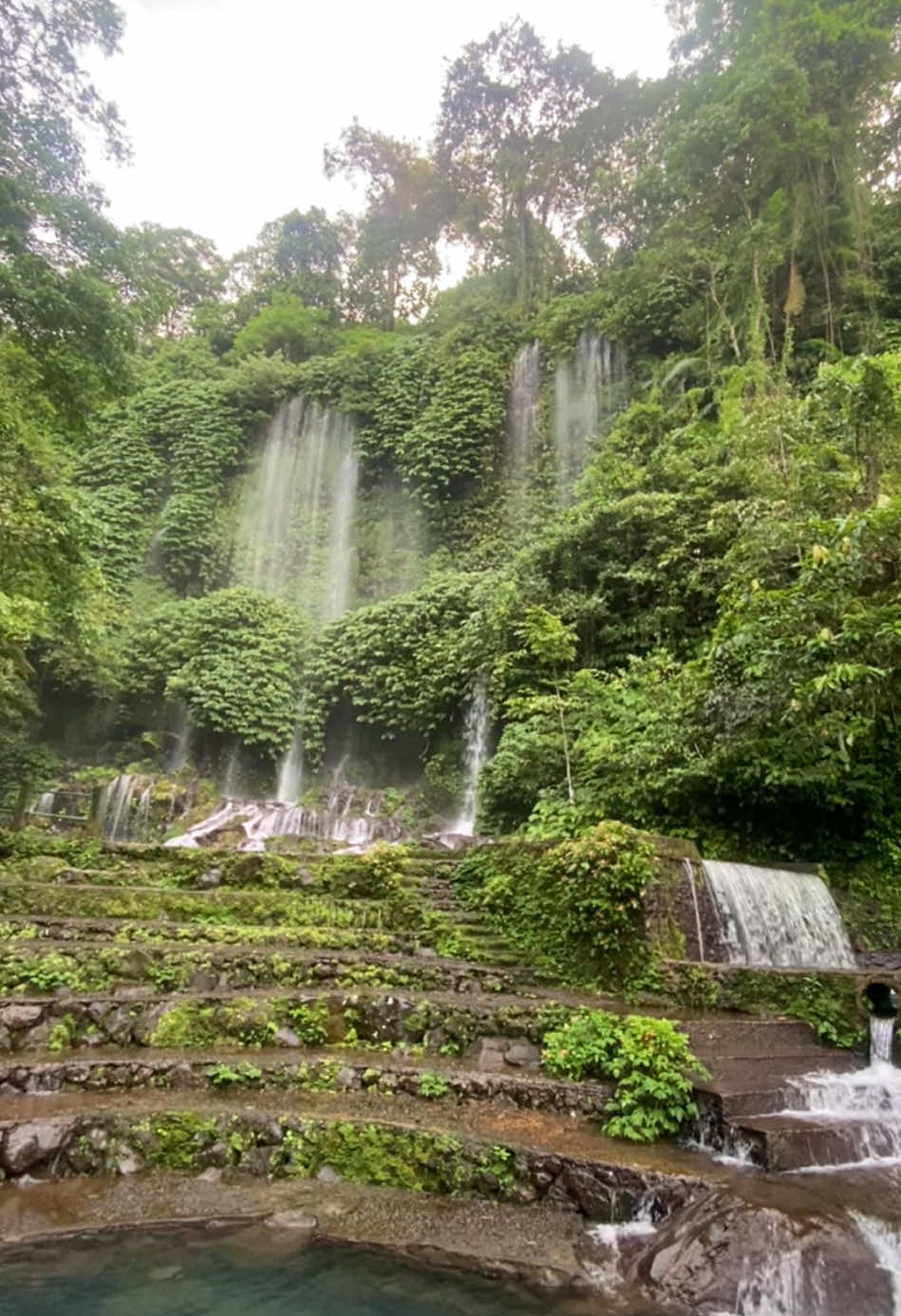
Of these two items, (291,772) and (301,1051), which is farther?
(291,772)

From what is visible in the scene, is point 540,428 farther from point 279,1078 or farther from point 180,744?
point 279,1078

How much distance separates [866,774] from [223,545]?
19.5 meters

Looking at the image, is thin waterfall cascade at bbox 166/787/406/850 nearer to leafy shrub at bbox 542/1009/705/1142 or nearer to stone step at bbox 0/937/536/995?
stone step at bbox 0/937/536/995

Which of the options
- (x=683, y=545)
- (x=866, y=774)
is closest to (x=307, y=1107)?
(x=866, y=774)

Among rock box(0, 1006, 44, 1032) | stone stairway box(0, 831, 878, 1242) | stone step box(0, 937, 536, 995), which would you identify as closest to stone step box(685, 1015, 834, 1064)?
stone stairway box(0, 831, 878, 1242)

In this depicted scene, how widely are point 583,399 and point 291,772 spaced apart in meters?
13.1

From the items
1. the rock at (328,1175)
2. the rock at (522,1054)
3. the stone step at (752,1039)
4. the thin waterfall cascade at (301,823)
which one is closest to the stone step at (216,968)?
the rock at (522,1054)

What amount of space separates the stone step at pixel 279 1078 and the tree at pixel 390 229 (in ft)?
99.6

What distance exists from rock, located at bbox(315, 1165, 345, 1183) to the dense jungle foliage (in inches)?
189

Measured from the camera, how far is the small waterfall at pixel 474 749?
46.6 feet

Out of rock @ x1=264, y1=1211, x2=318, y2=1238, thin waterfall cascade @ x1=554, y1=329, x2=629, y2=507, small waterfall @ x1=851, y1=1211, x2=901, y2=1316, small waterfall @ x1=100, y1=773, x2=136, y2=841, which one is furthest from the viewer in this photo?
thin waterfall cascade @ x1=554, y1=329, x2=629, y2=507

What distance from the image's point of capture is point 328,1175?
4184mm

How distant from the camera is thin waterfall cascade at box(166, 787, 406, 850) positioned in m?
13.8

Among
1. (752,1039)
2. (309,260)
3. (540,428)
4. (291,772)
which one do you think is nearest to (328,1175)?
(752,1039)
